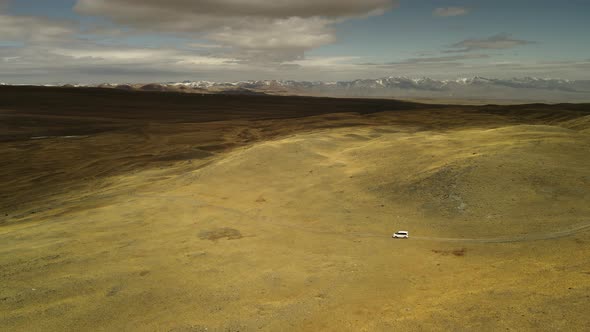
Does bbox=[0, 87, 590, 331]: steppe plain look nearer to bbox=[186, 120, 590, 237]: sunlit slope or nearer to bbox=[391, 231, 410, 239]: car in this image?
bbox=[186, 120, 590, 237]: sunlit slope

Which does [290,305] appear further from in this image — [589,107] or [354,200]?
[589,107]

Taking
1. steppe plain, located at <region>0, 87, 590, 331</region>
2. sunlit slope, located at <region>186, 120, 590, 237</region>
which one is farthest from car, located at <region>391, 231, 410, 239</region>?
sunlit slope, located at <region>186, 120, 590, 237</region>

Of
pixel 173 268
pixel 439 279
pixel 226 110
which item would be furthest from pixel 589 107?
pixel 173 268

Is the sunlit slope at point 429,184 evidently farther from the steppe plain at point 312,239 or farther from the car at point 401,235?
the car at point 401,235

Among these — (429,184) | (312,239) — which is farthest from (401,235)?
(429,184)

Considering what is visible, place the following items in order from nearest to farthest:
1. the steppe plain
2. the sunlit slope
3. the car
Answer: the steppe plain < the car < the sunlit slope

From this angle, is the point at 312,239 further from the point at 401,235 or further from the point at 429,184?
the point at 429,184

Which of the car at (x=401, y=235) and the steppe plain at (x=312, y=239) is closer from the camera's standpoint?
the steppe plain at (x=312, y=239)

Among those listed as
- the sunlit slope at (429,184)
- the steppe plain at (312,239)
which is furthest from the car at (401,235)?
the sunlit slope at (429,184)
